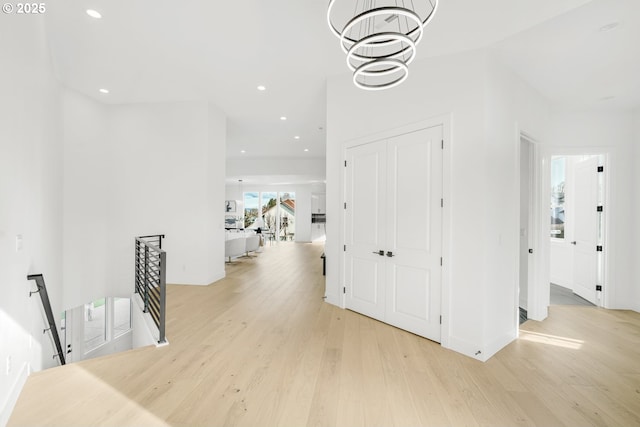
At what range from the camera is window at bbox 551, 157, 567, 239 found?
5777 millimetres

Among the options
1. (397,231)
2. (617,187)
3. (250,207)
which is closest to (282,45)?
(397,231)

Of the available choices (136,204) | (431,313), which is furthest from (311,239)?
(431,313)

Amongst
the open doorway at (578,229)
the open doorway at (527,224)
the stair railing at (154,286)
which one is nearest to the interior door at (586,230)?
the open doorway at (578,229)

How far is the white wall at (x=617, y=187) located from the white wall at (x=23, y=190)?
22.1 ft

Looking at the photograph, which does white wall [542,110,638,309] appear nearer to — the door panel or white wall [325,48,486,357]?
white wall [325,48,486,357]

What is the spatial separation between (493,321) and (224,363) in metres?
2.77

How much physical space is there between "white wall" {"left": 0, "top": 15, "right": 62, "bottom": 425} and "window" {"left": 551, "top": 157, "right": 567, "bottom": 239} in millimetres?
8421

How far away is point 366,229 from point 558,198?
5008 millimetres

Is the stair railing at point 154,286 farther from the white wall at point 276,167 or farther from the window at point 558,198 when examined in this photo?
the window at point 558,198

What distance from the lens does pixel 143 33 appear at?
10.5 ft

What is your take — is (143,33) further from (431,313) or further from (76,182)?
(431,313)

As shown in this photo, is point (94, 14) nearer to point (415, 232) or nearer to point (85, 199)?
point (85, 199)

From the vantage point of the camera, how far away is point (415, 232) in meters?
3.24

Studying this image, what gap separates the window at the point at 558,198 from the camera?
227 inches
